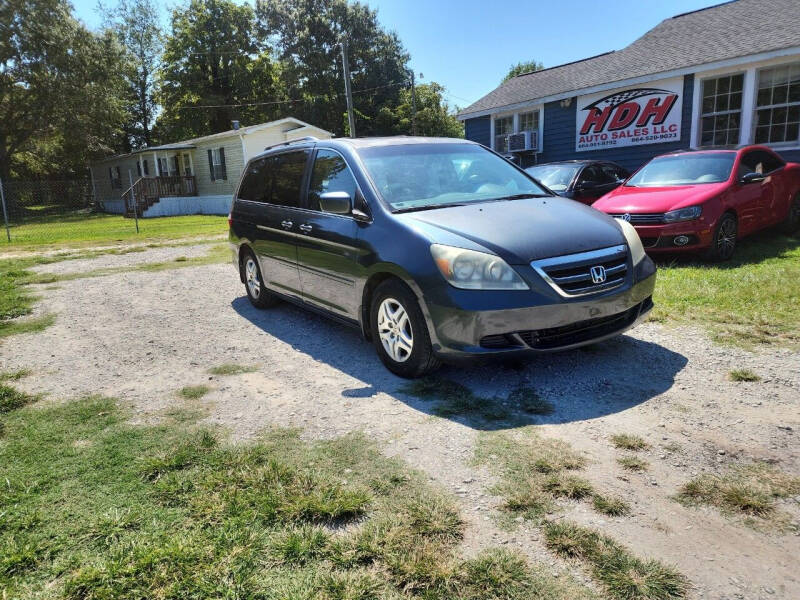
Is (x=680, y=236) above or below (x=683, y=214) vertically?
below

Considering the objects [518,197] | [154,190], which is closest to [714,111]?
[518,197]

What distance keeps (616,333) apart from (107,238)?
15613 mm

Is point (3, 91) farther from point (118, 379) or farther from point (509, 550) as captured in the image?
point (509, 550)

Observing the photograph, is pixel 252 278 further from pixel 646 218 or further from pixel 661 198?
pixel 661 198

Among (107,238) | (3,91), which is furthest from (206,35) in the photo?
(107,238)

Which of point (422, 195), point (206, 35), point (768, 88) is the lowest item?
point (422, 195)

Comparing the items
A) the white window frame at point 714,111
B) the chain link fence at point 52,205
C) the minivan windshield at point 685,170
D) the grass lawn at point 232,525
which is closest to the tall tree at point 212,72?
Answer: the chain link fence at point 52,205

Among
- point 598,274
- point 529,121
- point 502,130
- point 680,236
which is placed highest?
point 529,121

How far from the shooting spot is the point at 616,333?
13.7 ft

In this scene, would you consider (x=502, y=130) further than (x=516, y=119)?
Yes

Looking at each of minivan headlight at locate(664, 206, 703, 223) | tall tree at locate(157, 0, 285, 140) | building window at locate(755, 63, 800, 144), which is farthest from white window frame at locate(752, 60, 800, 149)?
tall tree at locate(157, 0, 285, 140)

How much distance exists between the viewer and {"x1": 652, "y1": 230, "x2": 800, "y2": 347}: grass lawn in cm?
490

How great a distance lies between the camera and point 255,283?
6.77 meters

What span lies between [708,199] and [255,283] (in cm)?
585
